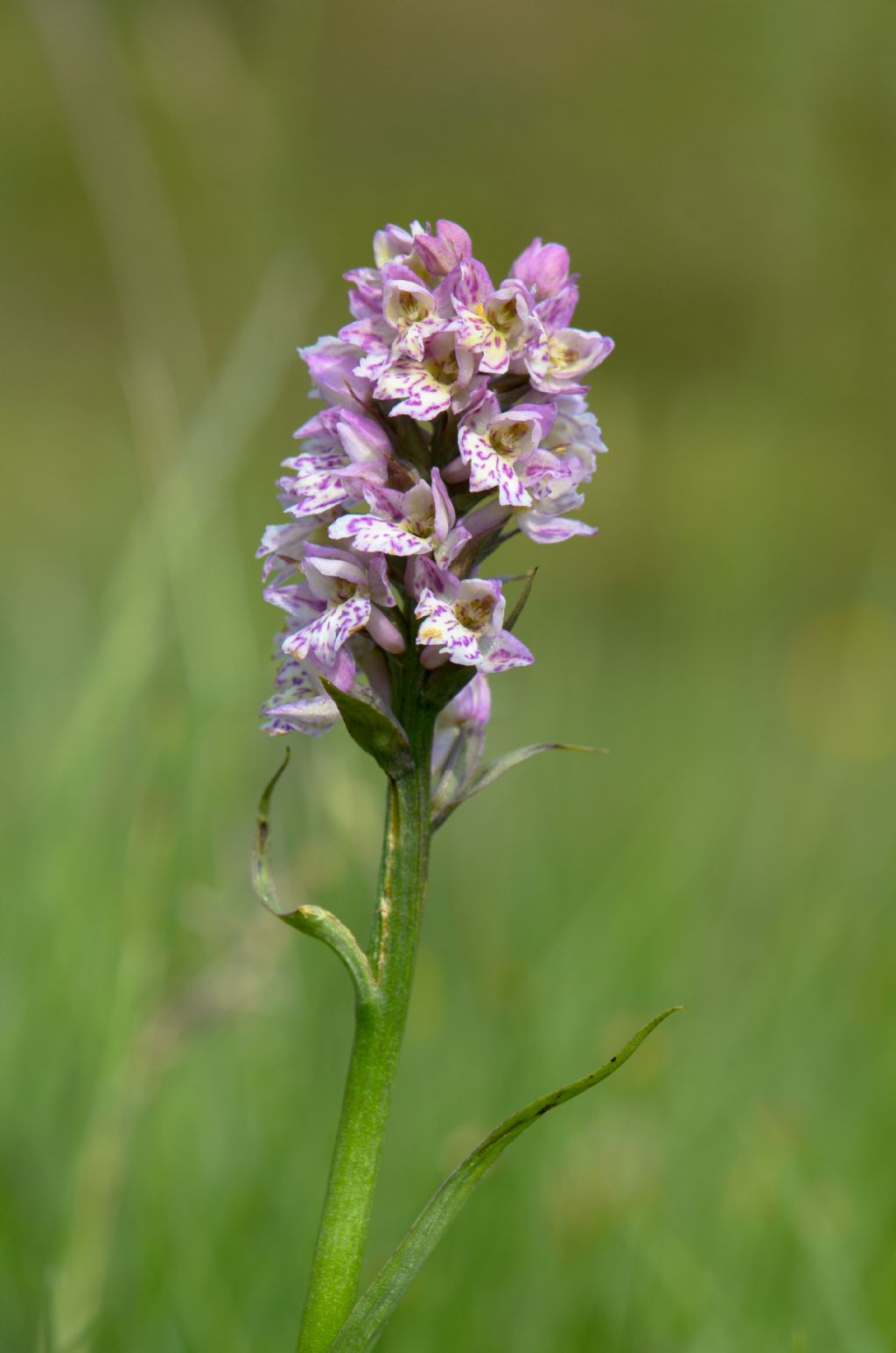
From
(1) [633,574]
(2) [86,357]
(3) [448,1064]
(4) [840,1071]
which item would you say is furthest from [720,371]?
(2) [86,357]

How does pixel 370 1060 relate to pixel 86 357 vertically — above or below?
below

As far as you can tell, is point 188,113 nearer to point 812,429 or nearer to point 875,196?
point 875,196

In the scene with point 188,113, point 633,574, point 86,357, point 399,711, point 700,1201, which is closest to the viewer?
point 399,711

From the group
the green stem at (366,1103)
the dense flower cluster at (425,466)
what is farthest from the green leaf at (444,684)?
the green stem at (366,1103)

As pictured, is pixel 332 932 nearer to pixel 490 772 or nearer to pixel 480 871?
pixel 490 772

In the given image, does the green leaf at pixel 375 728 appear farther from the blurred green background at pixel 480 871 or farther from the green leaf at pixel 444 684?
the blurred green background at pixel 480 871

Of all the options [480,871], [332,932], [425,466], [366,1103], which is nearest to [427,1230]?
[366,1103]

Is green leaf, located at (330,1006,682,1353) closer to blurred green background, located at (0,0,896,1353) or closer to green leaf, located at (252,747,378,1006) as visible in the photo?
green leaf, located at (252,747,378,1006)
